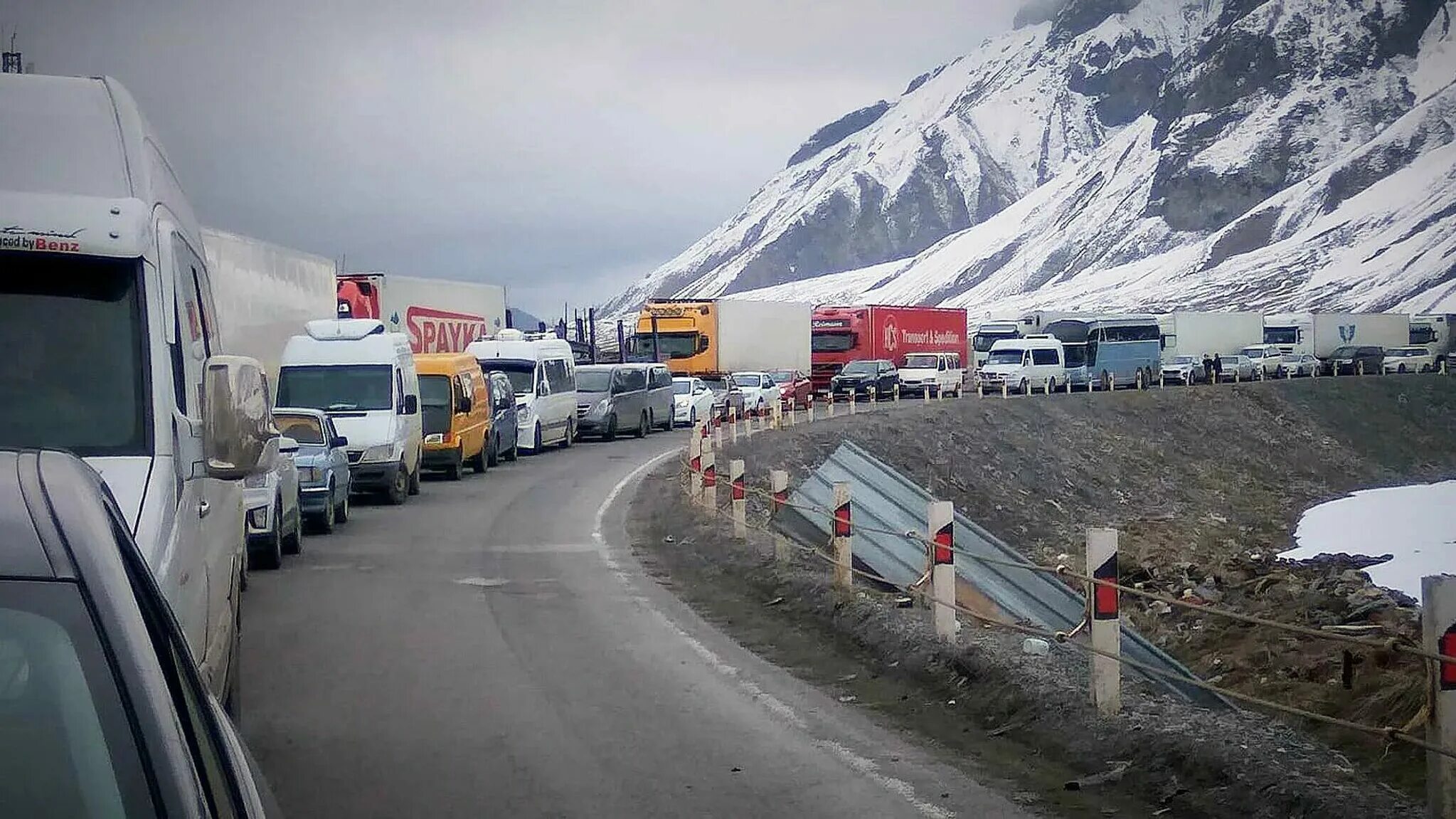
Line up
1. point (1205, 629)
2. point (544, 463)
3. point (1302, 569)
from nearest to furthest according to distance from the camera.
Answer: point (1205, 629) → point (1302, 569) → point (544, 463)

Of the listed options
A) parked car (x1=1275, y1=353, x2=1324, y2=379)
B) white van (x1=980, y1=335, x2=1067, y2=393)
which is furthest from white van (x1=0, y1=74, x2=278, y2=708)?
parked car (x1=1275, y1=353, x2=1324, y2=379)

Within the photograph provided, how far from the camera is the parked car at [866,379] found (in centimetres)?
5694

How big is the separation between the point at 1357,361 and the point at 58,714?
81299 millimetres

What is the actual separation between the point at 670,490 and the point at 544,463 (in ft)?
27.5

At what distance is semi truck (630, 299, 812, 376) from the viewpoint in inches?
2146

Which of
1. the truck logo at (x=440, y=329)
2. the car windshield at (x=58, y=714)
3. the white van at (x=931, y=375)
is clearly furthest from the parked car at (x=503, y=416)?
the car windshield at (x=58, y=714)

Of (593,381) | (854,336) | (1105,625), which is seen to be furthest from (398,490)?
(854,336)

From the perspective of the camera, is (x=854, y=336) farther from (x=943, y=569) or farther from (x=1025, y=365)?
(x=943, y=569)

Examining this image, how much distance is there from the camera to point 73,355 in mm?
5984

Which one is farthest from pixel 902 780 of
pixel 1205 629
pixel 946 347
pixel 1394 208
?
pixel 1394 208

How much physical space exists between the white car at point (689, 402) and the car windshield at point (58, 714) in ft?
136

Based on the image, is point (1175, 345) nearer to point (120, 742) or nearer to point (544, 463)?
point (544, 463)

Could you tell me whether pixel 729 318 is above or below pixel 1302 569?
above

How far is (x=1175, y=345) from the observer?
7969 cm
